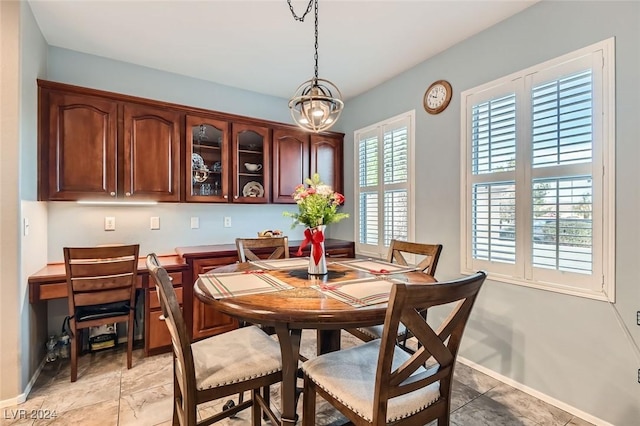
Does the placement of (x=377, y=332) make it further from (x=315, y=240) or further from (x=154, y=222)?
(x=154, y=222)

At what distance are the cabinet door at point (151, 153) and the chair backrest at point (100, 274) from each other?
637 millimetres

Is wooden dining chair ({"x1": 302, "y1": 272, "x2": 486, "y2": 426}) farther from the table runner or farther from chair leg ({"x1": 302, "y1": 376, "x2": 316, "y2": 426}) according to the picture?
the table runner

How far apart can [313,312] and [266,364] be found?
17.8 inches

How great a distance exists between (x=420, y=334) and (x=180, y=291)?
233cm

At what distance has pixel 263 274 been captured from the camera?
1.93 m

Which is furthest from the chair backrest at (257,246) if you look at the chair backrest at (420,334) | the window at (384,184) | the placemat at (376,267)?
the chair backrest at (420,334)

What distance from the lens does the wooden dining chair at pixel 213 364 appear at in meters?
1.29

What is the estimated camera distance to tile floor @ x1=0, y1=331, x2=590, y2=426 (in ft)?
6.21

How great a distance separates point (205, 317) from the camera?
2881mm

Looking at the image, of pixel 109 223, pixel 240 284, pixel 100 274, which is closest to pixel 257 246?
pixel 240 284

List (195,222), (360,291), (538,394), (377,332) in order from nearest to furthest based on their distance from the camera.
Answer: (360,291)
(377,332)
(538,394)
(195,222)

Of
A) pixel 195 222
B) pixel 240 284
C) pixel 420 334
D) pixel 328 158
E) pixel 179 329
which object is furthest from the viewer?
pixel 328 158

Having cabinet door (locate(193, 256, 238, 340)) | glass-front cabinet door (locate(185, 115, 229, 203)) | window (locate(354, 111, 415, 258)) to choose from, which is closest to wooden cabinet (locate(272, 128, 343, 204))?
window (locate(354, 111, 415, 258))

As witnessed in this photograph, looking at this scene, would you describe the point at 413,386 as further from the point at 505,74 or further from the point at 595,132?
the point at 505,74
